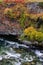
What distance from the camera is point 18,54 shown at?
30234 mm

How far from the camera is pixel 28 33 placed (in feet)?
110

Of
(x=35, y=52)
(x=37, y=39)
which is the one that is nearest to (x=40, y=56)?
(x=35, y=52)

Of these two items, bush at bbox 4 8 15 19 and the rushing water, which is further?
bush at bbox 4 8 15 19

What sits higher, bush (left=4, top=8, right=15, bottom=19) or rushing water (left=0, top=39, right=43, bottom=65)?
bush (left=4, top=8, right=15, bottom=19)

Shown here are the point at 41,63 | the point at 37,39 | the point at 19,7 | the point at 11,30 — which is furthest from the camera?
the point at 19,7

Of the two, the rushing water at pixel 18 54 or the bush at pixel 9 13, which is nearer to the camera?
the rushing water at pixel 18 54

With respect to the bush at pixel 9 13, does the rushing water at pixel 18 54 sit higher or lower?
lower

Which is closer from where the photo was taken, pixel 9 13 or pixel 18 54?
pixel 18 54

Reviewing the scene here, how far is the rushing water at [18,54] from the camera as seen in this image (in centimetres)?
2786

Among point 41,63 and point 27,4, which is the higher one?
point 27,4

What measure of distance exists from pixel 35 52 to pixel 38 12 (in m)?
8.80

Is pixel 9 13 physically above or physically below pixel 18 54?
above

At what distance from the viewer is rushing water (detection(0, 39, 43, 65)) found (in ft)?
91.4

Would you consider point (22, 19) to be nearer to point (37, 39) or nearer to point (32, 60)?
point (37, 39)
